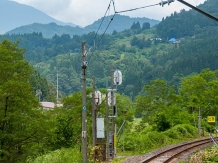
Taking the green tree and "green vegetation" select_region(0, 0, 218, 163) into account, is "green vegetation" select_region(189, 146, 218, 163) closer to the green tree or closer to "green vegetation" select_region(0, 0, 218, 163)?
"green vegetation" select_region(0, 0, 218, 163)

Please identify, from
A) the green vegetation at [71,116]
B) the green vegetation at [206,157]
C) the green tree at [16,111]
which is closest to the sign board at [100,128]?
the green vegetation at [71,116]

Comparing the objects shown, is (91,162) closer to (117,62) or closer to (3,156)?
(3,156)

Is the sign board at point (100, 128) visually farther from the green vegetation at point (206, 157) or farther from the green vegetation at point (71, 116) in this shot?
the green vegetation at point (206, 157)

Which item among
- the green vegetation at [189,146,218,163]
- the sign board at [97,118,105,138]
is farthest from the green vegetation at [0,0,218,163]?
the green vegetation at [189,146,218,163]

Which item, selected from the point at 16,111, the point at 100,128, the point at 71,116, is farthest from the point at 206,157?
the point at 71,116

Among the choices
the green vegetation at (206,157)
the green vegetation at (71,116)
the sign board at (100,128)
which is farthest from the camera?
the green vegetation at (71,116)

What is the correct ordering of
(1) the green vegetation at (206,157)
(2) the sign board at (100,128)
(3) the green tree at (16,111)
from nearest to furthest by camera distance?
1. (1) the green vegetation at (206,157)
2. (2) the sign board at (100,128)
3. (3) the green tree at (16,111)

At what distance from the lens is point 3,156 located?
17453mm

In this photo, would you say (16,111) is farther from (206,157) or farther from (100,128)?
(206,157)

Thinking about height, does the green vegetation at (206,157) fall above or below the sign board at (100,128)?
below

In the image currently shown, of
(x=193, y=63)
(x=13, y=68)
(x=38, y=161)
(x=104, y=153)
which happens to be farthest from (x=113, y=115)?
(x=193, y=63)

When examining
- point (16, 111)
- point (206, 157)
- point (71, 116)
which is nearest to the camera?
point (206, 157)

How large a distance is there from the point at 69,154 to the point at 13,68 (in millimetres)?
5652

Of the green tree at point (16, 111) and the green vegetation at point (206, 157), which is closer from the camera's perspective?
the green vegetation at point (206, 157)
